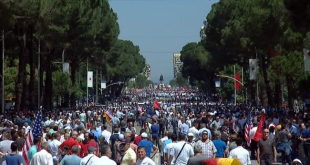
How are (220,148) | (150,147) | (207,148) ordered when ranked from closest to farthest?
(207,148) → (220,148) → (150,147)

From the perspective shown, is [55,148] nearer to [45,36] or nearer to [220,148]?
[220,148]

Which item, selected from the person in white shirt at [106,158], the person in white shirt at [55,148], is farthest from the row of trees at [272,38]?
the person in white shirt at [106,158]

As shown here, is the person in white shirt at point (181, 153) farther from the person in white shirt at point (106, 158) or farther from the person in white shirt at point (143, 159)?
the person in white shirt at point (106, 158)

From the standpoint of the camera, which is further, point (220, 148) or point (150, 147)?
point (150, 147)

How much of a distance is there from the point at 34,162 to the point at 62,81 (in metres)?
58.3

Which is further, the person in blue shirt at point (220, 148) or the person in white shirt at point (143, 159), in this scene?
the person in blue shirt at point (220, 148)

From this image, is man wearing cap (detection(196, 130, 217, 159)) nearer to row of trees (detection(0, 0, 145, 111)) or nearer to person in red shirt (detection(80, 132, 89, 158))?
person in red shirt (detection(80, 132, 89, 158))

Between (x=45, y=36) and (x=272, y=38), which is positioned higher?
(x=45, y=36)

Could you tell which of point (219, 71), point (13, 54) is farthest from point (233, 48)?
point (219, 71)

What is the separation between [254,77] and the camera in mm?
58000

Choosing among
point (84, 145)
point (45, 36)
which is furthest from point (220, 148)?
point (45, 36)

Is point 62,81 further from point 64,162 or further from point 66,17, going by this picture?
point 64,162

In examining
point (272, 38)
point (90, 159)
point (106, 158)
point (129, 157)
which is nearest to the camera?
point (106, 158)

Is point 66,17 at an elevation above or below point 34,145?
above
